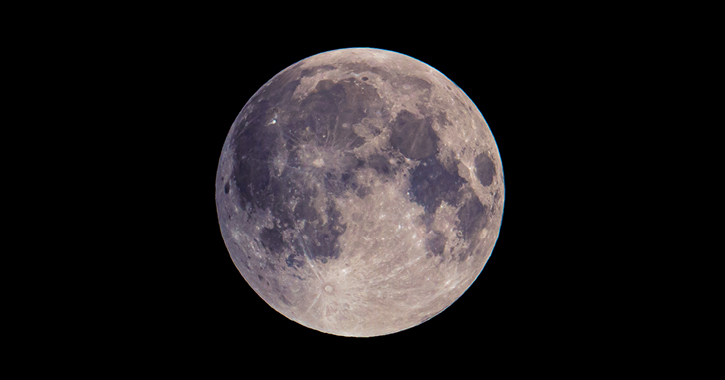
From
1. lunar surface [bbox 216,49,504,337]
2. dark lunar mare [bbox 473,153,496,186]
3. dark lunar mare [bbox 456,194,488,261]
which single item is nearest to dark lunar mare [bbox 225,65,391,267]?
lunar surface [bbox 216,49,504,337]

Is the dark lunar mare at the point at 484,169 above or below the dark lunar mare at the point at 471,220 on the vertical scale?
above

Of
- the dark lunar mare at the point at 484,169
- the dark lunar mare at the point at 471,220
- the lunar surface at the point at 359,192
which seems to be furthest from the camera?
the dark lunar mare at the point at 484,169

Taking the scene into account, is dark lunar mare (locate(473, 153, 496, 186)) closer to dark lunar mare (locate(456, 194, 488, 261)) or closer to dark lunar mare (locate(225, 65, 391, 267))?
dark lunar mare (locate(456, 194, 488, 261))

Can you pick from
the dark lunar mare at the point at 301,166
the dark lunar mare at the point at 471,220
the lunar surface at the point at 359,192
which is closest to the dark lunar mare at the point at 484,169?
the lunar surface at the point at 359,192

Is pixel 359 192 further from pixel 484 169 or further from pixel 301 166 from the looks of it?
pixel 484 169

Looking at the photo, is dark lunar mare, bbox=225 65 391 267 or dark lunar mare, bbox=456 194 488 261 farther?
dark lunar mare, bbox=456 194 488 261

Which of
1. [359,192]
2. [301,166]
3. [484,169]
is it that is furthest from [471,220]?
[301,166]

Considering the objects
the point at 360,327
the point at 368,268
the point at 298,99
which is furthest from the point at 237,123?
the point at 360,327

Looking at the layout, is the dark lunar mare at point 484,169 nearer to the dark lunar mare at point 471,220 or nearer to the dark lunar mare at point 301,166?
the dark lunar mare at point 471,220

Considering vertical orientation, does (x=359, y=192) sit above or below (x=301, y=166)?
below

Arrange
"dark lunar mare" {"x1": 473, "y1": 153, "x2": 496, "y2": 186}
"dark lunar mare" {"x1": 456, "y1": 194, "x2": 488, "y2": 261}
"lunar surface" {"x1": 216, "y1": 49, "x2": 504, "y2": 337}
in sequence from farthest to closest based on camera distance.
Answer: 1. "dark lunar mare" {"x1": 473, "y1": 153, "x2": 496, "y2": 186}
2. "dark lunar mare" {"x1": 456, "y1": 194, "x2": 488, "y2": 261}
3. "lunar surface" {"x1": 216, "y1": 49, "x2": 504, "y2": 337}
